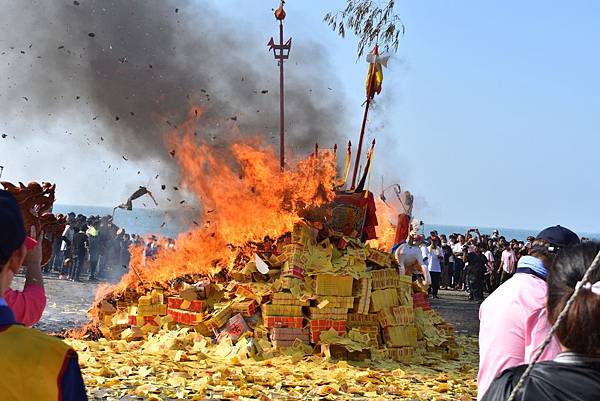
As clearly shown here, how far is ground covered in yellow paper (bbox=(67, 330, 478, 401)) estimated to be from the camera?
810 cm

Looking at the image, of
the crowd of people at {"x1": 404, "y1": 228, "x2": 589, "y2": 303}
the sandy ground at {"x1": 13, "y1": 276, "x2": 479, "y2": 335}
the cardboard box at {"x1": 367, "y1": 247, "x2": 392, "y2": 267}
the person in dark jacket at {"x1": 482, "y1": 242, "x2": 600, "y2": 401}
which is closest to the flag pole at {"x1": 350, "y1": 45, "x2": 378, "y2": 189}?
the cardboard box at {"x1": 367, "y1": 247, "x2": 392, "y2": 267}

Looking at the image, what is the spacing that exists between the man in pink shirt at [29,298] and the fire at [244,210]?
8296 millimetres

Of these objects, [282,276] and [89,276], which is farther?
[89,276]

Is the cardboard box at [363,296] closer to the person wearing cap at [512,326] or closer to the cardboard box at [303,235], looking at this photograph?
the cardboard box at [303,235]

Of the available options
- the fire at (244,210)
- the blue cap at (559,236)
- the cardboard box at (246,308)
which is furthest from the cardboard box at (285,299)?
the blue cap at (559,236)

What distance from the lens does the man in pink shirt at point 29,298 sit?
10.1 feet

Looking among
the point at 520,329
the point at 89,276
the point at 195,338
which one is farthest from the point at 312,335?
the point at 89,276

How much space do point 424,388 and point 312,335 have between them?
1963 millimetres

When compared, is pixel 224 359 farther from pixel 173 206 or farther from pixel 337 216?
pixel 173 206

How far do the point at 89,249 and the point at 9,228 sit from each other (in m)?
21.5

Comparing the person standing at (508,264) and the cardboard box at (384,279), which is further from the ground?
the person standing at (508,264)

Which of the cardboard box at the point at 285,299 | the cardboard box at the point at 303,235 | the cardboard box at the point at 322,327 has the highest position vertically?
the cardboard box at the point at 303,235

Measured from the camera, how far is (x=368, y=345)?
34.8 feet

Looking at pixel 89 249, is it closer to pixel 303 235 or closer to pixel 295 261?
pixel 303 235
